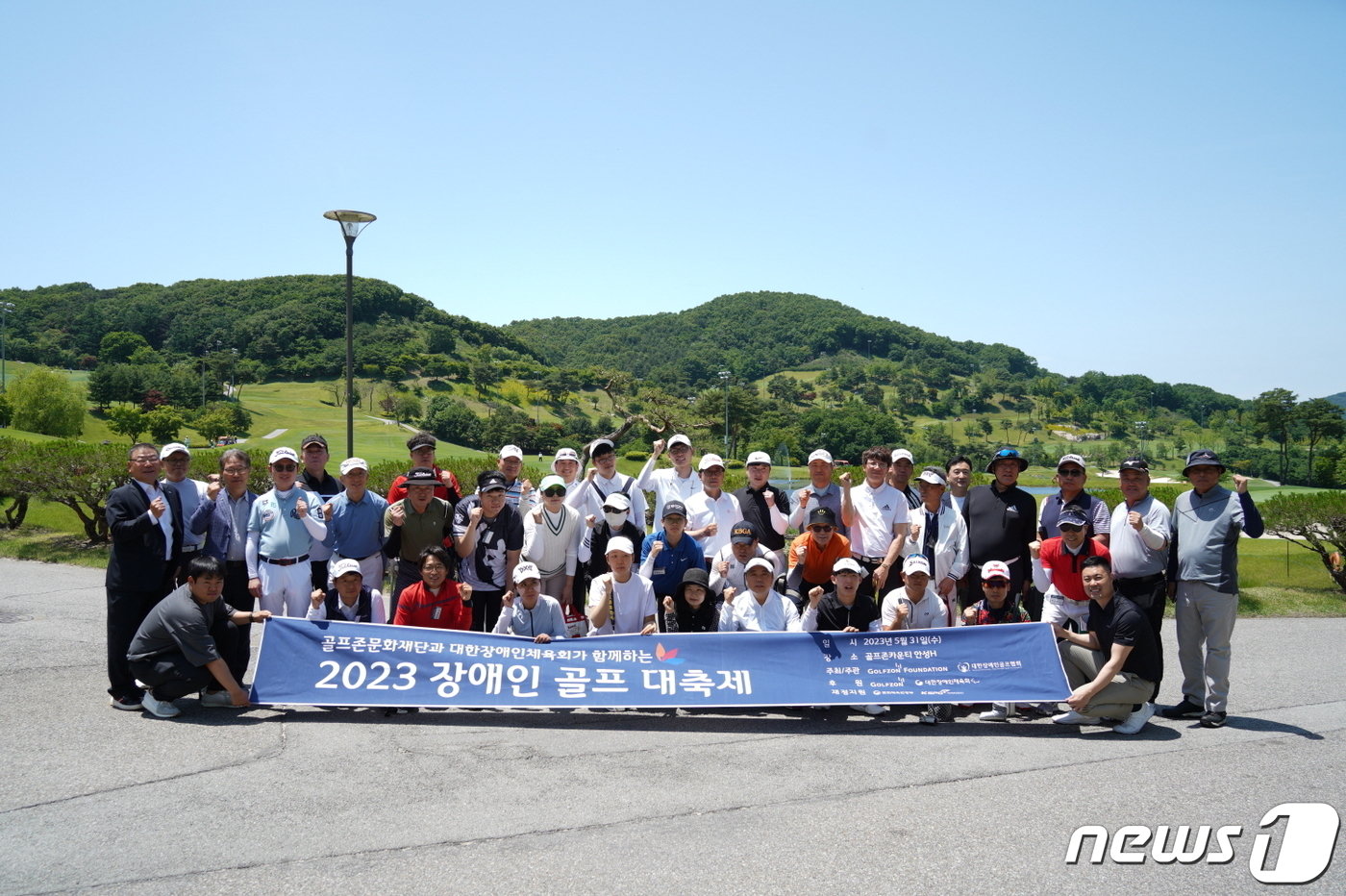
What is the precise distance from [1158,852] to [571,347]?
573 ft

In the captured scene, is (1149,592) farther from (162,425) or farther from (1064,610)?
(162,425)

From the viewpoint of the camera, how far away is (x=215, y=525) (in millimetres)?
7043

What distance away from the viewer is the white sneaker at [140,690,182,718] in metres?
6.31

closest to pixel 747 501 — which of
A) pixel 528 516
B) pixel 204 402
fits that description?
pixel 528 516

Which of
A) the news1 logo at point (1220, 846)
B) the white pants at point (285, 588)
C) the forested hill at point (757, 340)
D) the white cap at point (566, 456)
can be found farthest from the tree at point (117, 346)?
the news1 logo at point (1220, 846)

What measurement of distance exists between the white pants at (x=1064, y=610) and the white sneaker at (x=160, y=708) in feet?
21.3

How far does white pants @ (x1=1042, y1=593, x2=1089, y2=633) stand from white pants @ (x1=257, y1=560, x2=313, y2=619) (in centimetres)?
581

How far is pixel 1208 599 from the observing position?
21.2ft

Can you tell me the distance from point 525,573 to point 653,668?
1.21 metres

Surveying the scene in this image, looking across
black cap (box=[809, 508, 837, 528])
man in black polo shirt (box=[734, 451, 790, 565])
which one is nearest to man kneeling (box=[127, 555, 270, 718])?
man in black polo shirt (box=[734, 451, 790, 565])

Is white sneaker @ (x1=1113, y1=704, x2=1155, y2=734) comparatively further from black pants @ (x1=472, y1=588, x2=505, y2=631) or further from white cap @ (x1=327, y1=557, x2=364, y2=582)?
white cap @ (x1=327, y1=557, x2=364, y2=582)

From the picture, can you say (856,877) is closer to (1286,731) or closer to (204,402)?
(1286,731)

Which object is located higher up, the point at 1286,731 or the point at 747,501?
the point at 747,501

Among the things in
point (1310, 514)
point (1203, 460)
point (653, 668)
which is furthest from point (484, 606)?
point (1310, 514)
